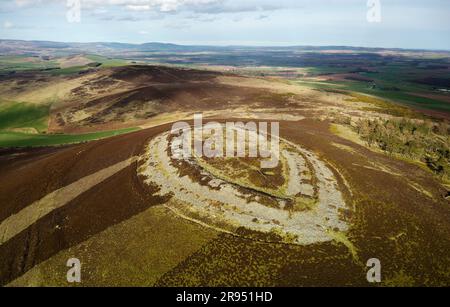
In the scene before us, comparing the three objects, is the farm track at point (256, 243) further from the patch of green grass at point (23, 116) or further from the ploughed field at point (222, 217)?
the patch of green grass at point (23, 116)

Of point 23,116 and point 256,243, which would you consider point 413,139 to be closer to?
point 256,243

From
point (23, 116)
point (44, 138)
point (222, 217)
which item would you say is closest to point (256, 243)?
point (222, 217)

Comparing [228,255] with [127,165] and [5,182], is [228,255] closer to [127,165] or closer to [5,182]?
[127,165]

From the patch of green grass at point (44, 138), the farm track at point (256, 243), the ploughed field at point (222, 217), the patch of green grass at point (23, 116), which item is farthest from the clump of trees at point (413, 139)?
the patch of green grass at point (23, 116)

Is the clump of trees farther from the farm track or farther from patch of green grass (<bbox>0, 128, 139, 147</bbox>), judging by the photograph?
patch of green grass (<bbox>0, 128, 139, 147</bbox>)

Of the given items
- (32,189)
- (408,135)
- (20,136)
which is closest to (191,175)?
(32,189)

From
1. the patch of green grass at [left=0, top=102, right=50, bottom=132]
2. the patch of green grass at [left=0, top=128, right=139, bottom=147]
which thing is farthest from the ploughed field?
the patch of green grass at [left=0, top=102, right=50, bottom=132]
